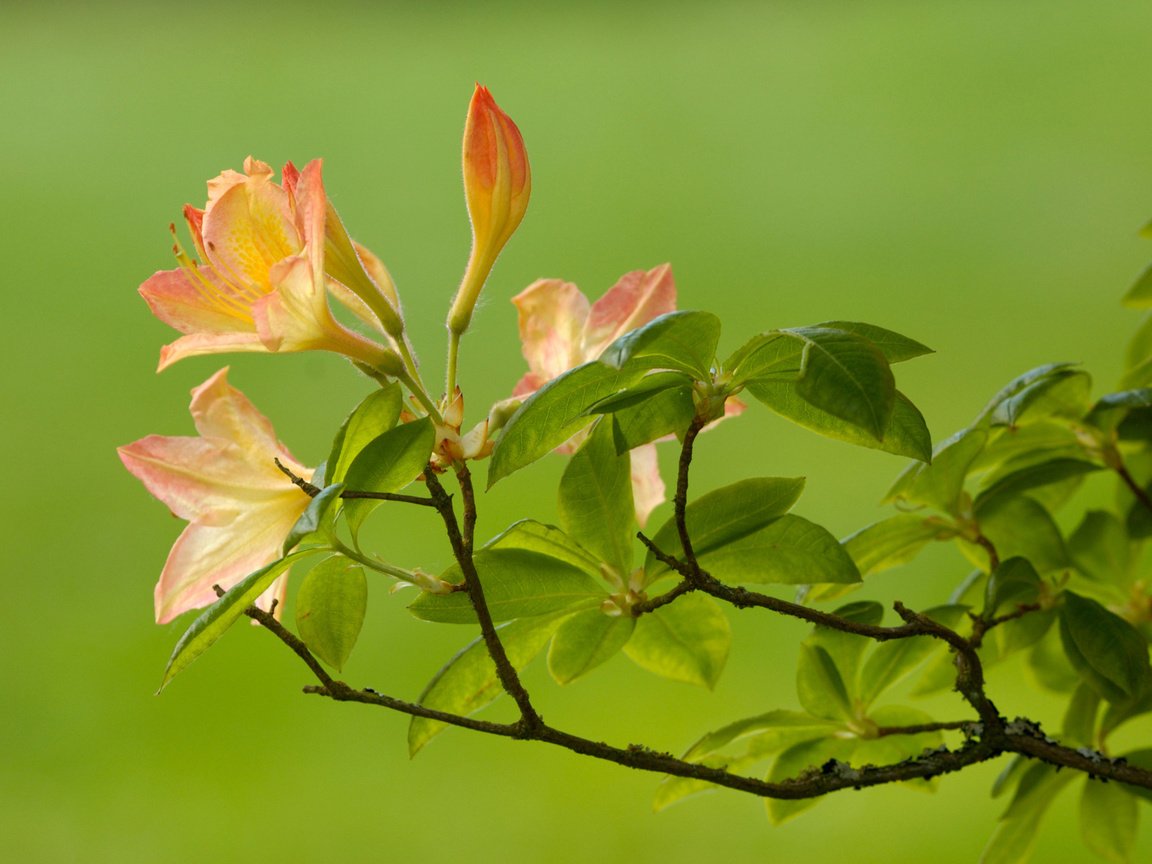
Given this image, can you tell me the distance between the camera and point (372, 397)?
1.59 feet

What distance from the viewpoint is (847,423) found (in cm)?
48

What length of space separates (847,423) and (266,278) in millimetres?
260

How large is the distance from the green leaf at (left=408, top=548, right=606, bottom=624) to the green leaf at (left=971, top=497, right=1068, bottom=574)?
10.9 inches

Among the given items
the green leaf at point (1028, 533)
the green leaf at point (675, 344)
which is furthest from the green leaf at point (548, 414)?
the green leaf at point (1028, 533)

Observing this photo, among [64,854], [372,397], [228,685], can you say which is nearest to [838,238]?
[228,685]

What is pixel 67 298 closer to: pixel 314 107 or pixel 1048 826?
pixel 314 107

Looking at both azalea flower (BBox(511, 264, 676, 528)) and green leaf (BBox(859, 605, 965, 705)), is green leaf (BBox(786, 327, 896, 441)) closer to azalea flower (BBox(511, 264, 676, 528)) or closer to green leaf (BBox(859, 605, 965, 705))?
azalea flower (BBox(511, 264, 676, 528))

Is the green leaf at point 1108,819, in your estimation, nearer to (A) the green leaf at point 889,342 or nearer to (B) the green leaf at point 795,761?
(B) the green leaf at point 795,761

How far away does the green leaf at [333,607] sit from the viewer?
1.73 feet

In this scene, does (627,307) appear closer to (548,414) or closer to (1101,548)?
(548,414)

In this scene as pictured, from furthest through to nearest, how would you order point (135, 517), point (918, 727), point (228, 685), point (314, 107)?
point (314, 107), point (135, 517), point (228, 685), point (918, 727)

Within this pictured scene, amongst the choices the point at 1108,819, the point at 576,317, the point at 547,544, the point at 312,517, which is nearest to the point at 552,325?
the point at 576,317

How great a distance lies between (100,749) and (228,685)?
0.56ft

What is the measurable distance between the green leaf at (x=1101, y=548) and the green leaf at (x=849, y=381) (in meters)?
0.42
